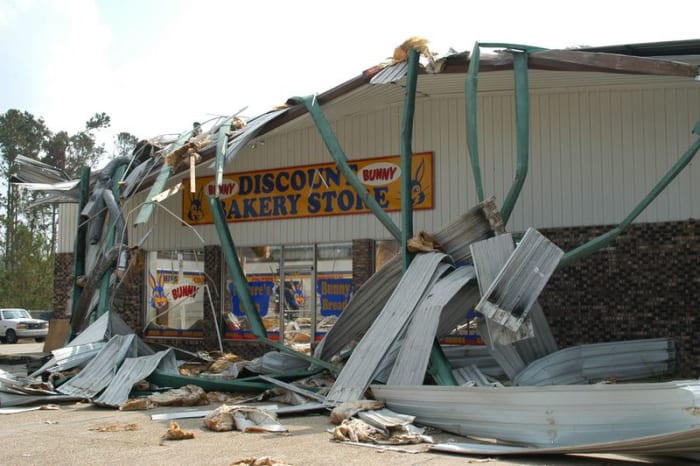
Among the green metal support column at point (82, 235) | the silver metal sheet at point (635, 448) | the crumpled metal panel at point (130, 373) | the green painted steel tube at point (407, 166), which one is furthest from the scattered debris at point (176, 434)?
the green metal support column at point (82, 235)

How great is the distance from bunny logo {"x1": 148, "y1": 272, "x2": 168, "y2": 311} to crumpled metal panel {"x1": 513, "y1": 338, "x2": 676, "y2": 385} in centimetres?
1051

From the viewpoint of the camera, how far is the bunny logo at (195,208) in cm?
1875

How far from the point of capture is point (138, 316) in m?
19.5

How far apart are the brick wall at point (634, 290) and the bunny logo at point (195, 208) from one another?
8215 mm

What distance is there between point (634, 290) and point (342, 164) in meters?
5.73

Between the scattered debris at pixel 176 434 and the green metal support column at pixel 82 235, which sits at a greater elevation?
the green metal support column at pixel 82 235

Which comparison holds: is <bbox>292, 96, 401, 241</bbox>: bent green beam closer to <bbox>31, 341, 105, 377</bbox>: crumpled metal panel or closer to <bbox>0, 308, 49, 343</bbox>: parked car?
<bbox>31, 341, 105, 377</bbox>: crumpled metal panel

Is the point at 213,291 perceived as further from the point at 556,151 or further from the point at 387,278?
the point at 556,151

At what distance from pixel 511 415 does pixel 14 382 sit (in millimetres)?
7869

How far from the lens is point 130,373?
12531 mm

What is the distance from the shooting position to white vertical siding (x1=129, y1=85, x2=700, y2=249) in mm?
14023

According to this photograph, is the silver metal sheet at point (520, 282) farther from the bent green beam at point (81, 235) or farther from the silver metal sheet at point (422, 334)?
the bent green beam at point (81, 235)

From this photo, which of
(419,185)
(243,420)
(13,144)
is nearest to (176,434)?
(243,420)

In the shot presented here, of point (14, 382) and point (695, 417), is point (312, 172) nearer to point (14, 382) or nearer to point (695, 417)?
point (14, 382)
